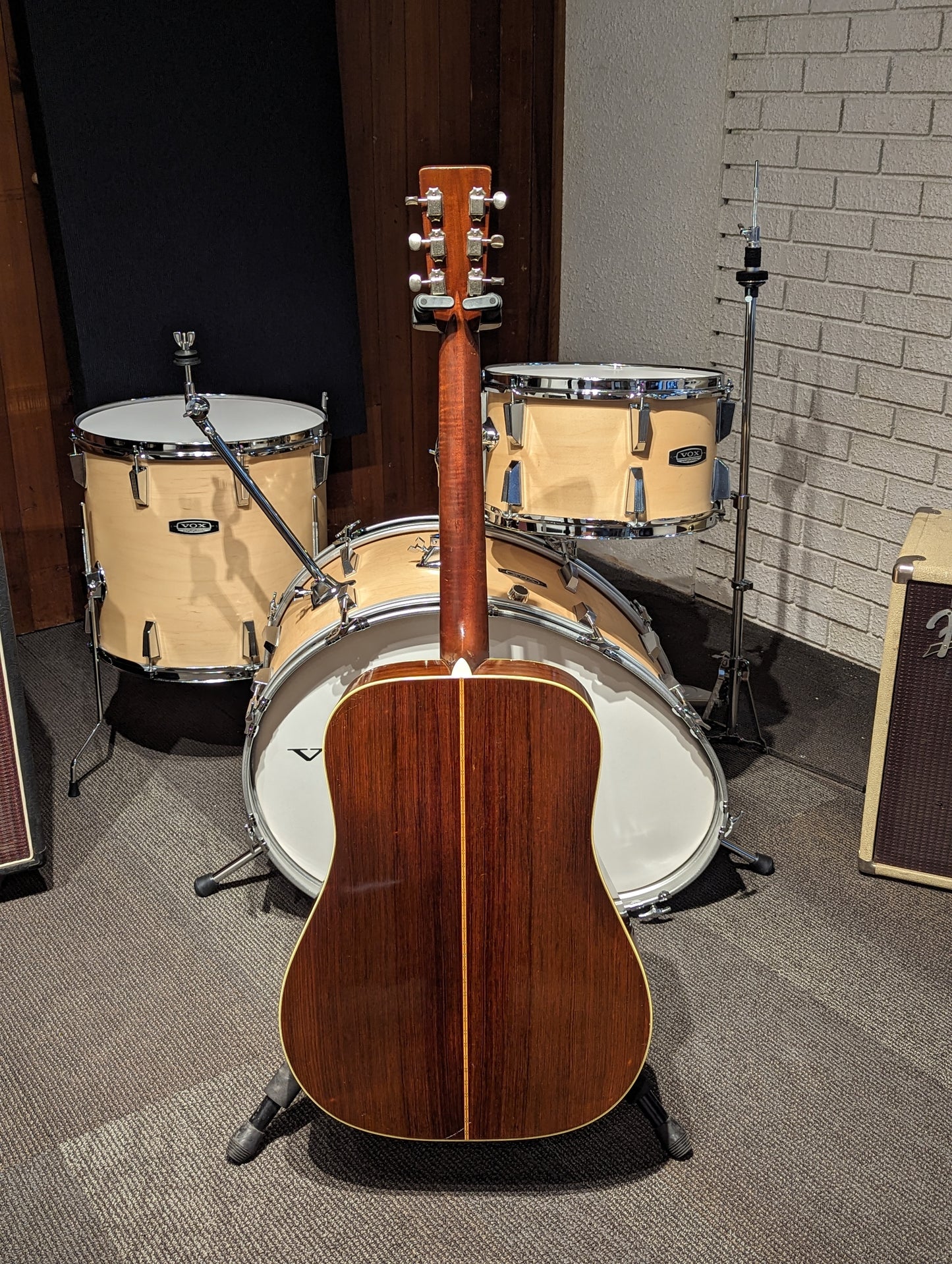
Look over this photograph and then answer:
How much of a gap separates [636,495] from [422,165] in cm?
186

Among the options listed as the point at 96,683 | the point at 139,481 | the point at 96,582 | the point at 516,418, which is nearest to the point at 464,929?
the point at 516,418

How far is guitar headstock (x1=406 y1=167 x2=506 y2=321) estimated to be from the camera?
53.5 inches

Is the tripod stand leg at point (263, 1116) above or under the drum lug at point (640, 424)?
under

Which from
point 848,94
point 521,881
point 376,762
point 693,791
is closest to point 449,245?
point 376,762

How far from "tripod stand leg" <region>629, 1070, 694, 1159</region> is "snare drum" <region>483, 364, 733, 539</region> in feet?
2.78

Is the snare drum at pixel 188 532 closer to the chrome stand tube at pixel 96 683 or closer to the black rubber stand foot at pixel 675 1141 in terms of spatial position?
the chrome stand tube at pixel 96 683

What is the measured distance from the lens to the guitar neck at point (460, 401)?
53.9 inches

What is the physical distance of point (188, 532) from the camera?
2.32 metres

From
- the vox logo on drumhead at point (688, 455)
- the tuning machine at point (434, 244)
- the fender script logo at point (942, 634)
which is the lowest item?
the fender script logo at point (942, 634)

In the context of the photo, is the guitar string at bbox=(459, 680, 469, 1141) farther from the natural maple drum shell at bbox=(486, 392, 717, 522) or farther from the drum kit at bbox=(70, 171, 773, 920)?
the natural maple drum shell at bbox=(486, 392, 717, 522)

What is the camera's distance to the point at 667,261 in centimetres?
333

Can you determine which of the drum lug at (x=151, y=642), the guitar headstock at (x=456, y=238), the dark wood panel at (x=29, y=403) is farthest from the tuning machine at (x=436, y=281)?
the dark wood panel at (x=29, y=403)

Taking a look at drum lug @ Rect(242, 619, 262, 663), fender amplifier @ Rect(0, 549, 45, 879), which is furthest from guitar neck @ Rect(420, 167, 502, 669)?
drum lug @ Rect(242, 619, 262, 663)

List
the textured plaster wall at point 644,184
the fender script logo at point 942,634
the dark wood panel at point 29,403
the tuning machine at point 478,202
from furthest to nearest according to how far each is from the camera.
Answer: the textured plaster wall at point 644,184
the dark wood panel at point 29,403
the fender script logo at point 942,634
the tuning machine at point 478,202
